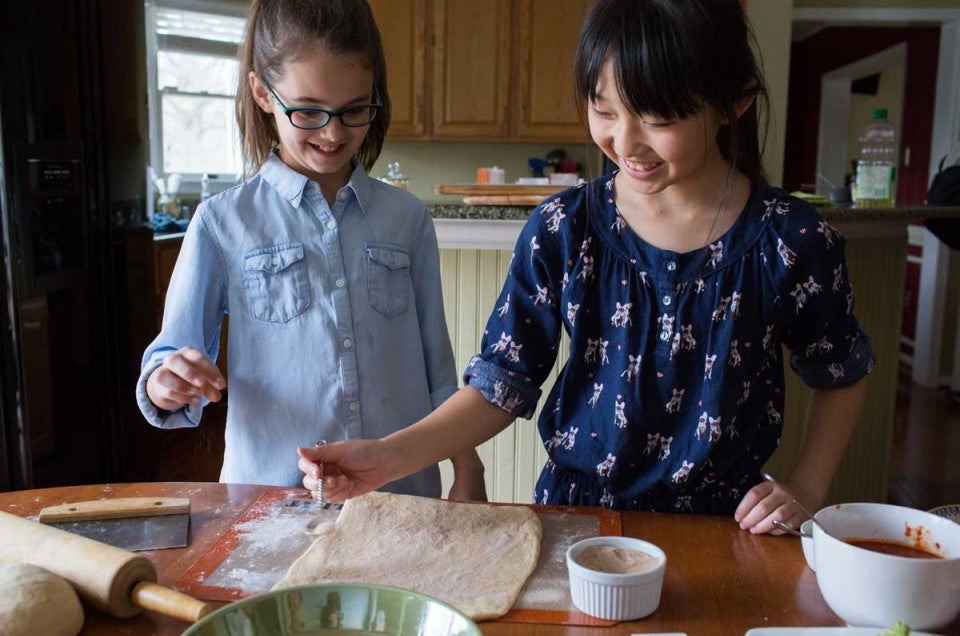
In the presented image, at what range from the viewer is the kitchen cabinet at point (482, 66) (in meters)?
5.04

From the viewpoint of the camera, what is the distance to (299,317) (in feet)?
4.44

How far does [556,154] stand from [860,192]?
8.24 feet

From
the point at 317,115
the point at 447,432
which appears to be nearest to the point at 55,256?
the point at 317,115

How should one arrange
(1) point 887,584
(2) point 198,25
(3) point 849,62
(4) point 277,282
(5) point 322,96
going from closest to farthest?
(1) point 887,584 < (5) point 322,96 < (4) point 277,282 < (2) point 198,25 < (3) point 849,62

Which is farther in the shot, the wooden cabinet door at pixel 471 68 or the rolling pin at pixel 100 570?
the wooden cabinet door at pixel 471 68

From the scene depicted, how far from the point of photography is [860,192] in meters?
3.16

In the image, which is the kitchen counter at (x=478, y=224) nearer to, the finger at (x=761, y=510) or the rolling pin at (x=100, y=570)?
the finger at (x=761, y=510)

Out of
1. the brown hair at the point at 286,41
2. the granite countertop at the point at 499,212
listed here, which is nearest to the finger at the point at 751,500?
the brown hair at the point at 286,41

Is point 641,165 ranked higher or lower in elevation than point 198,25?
lower

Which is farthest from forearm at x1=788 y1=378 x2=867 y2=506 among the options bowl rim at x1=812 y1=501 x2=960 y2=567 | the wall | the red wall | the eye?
the red wall

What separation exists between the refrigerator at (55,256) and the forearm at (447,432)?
202cm

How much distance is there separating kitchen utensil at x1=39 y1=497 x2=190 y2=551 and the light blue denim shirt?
12.3 inches

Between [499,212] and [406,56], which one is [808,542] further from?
[406,56]

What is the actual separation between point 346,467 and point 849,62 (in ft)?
26.6
